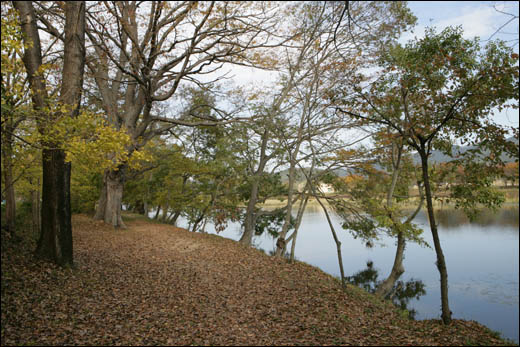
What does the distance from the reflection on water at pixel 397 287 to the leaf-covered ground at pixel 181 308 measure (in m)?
6.86

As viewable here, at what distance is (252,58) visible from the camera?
11.5 metres

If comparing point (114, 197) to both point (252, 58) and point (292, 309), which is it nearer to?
point (252, 58)

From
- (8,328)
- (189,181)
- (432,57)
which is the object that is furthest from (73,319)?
(189,181)

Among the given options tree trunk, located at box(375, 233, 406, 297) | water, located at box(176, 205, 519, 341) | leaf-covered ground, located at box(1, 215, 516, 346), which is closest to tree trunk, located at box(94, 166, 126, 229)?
leaf-covered ground, located at box(1, 215, 516, 346)

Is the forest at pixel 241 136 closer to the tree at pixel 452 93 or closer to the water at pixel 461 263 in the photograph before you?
the tree at pixel 452 93

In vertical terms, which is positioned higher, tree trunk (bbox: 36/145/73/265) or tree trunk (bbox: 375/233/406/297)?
tree trunk (bbox: 36/145/73/265)

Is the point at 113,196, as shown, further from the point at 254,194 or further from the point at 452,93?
the point at 452,93

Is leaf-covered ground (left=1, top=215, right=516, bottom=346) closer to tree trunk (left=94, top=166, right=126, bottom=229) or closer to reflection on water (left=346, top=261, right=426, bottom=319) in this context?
tree trunk (left=94, top=166, right=126, bottom=229)

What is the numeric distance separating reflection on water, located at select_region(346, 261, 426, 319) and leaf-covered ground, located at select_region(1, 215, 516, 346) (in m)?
6.86

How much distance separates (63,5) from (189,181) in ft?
51.0

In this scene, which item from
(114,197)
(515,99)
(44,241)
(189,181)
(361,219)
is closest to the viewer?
(515,99)

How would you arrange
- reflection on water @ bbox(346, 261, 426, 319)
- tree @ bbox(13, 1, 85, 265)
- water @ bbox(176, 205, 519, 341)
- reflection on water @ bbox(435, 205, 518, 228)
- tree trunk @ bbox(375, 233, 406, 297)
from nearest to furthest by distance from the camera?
tree @ bbox(13, 1, 85, 265) < tree trunk @ bbox(375, 233, 406, 297) < water @ bbox(176, 205, 519, 341) < reflection on water @ bbox(346, 261, 426, 319) < reflection on water @ bbox(435, 205, 518, 228)

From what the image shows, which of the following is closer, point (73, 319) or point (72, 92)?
point (73, 319)

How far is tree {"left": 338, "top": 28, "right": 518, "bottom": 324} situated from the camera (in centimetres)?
579
